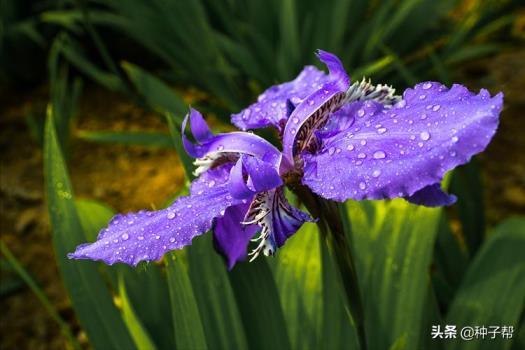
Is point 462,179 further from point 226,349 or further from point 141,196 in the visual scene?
point 141,196

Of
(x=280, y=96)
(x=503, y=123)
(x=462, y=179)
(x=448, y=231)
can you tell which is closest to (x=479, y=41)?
(x=503, y=123)

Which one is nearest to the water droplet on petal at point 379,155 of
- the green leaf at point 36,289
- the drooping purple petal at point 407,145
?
the drooping purple petal at point 407,145

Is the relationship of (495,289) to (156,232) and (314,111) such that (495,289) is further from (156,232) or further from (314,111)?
(156,232)

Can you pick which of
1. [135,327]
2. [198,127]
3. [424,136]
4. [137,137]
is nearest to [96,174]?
[137,137]

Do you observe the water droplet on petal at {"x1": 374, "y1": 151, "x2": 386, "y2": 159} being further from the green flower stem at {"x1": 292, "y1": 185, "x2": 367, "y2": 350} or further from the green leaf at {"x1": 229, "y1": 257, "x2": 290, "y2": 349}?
the green leaf at {"x1": 229, "y1": 257, "x2": 290, "y2": 349}

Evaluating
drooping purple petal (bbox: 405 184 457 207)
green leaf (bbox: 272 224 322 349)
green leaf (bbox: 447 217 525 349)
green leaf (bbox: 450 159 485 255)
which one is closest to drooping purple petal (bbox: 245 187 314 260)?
drooping purple petal (bbox: 405 184 457 207)

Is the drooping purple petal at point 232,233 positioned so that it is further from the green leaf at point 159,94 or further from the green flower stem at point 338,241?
the green leaf at point 159,94

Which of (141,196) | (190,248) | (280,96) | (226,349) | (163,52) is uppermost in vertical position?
(163,52)
